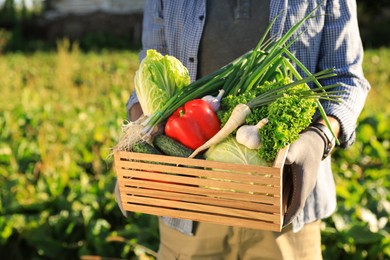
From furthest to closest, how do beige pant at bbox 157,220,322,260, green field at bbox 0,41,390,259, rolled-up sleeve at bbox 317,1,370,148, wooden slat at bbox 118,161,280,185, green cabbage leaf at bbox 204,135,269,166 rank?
green field at bbox 0,41,390,259, beige pant at bbox 157,220,322,260, rolled-up sleeve at bbox 317,1,370,148, green cabbage leaf at bbox 204,135,269,166, wooden slat at bbox 118,161,280,185

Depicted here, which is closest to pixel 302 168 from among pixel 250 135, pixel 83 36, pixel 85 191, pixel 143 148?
pixel 250 135

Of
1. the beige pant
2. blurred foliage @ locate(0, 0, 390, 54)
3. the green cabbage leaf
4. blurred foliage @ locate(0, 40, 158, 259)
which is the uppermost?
the green cabbage leaf

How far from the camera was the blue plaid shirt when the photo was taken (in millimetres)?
2264

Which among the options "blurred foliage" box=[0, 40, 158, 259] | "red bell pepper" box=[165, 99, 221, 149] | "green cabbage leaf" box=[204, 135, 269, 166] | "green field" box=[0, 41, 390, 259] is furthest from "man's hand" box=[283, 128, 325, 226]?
"green field" box=[0, 41, 390, 259]

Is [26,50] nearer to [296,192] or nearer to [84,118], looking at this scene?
[84,118]

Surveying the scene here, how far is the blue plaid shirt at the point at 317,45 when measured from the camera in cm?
226

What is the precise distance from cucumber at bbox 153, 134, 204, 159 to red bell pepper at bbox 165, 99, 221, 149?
0.02 meters

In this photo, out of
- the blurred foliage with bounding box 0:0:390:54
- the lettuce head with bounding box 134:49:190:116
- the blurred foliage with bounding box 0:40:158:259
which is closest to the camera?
the lettuce head with bounding box 134:49:190:116

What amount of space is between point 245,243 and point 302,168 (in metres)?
0.66

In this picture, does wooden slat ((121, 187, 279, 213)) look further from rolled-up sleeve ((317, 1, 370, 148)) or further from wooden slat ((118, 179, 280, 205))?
rolled-up sleeve ((317, 1, 370, 148))

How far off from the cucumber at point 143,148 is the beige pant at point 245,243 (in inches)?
25.7

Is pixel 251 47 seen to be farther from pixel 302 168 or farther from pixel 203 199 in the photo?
pixel 203 199

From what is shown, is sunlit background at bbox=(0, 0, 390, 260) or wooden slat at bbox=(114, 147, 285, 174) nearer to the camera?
wooden slat at bbox=(114, 147, 285, 174)

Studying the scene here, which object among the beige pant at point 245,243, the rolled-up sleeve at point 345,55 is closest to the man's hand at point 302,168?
the rolled-up sleeve at point 345,55
